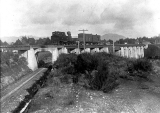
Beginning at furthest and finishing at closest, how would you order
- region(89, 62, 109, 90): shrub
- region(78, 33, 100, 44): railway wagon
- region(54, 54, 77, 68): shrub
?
region(78, 33, 100, 44): railway wagon < region(54, 54, 77, 68): shrub < region(89, 62, 109, 90): shrub

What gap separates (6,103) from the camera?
1153 cm

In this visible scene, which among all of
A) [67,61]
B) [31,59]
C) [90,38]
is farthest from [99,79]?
[90,38]

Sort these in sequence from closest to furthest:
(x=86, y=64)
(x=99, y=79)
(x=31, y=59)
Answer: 1. (x=99, y=79)
2. (x=86, y=64)
3. (x=31, y=59)

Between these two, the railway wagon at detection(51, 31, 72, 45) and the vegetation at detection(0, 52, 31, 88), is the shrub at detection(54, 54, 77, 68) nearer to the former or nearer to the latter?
Answer: the vegetation at detection(0, 52, 31, 88)

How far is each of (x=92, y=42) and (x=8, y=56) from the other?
3070 centimetres

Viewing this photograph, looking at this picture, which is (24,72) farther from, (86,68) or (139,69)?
(139,69)

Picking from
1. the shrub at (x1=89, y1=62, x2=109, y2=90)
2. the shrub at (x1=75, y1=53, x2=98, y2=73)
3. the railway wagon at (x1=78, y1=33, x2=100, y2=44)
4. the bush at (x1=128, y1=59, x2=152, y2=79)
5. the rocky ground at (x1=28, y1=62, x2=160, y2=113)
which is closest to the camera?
the rocky ground at (x1=28, y1=62, x2=160, y2=113)

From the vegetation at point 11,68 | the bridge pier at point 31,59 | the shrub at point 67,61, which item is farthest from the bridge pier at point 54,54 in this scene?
the shrub at point 67,61

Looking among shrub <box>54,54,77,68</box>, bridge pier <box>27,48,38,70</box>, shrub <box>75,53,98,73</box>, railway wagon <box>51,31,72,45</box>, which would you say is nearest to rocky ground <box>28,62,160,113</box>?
shrub <box>75,53,98,73</box>

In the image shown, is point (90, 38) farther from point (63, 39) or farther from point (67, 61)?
point (67, 61)

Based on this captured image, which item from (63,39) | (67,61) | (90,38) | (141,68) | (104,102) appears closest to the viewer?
(104,102)

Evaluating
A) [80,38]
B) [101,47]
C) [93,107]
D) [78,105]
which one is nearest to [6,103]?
[78,105]

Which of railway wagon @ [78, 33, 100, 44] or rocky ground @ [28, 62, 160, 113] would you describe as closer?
rocky ground @ [28, 62, 160, 113]

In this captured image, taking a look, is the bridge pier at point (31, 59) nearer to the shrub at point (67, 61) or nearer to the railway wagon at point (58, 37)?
the shrub at point (67, 61)
